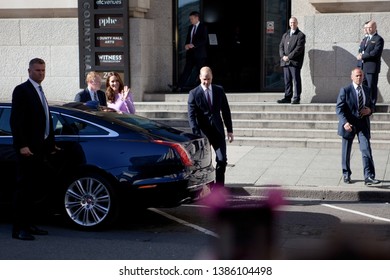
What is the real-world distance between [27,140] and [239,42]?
11179mm

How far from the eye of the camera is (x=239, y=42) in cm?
1756

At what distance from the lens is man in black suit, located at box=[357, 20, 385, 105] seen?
1401cm

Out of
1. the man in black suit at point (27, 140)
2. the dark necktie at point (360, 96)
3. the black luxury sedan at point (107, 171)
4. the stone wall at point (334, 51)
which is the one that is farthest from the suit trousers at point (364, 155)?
the stone wall at point (334, 51)

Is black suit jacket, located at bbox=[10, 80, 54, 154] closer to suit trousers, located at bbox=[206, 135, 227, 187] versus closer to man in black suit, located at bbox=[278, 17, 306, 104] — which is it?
suit trousers, located at bbox=[206, 135, 227, 187]

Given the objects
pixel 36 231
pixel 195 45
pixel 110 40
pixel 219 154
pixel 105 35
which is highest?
pixel 105 35

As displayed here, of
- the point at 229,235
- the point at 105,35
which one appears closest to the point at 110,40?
the point at 105,35

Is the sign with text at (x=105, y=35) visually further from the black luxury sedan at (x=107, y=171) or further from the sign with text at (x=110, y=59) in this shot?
the black luxury sedan at (x=107, y=171)

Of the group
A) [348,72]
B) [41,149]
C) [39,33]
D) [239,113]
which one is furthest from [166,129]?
[39,33]

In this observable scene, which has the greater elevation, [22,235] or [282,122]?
A: [282,122]

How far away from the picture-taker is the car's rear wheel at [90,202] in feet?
23.9

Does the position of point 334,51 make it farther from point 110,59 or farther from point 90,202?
point 90,202

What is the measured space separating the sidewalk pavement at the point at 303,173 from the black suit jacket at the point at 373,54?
178 centimetres

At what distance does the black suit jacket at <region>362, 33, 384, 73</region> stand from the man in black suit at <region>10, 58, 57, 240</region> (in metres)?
8.60

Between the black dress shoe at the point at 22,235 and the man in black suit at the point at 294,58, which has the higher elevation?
the man in black suit at the point at 294,58
